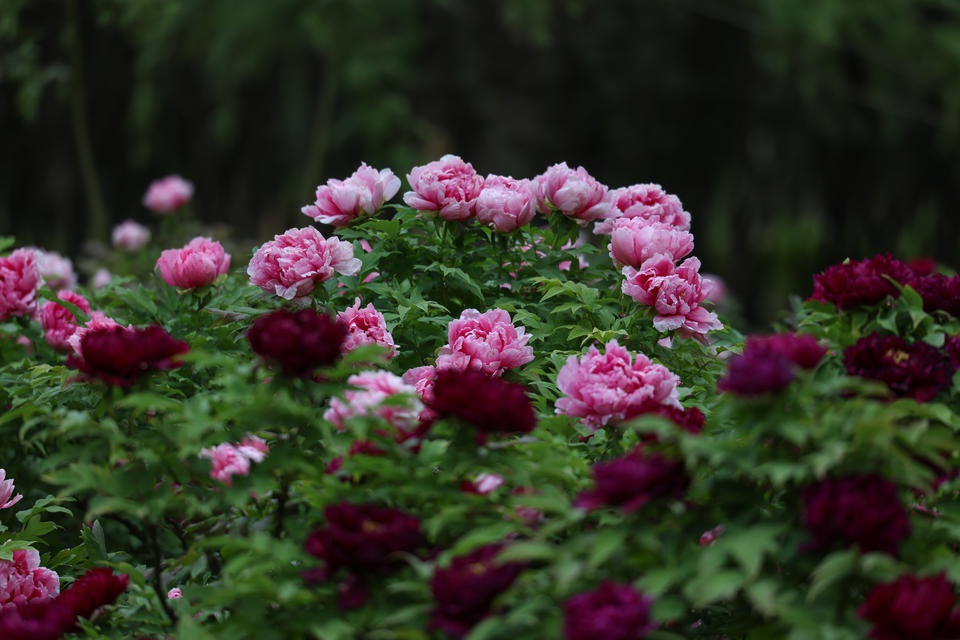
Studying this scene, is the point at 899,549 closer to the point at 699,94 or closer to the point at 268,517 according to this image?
the point at 268,517

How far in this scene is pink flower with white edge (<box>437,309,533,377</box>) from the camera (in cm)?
214

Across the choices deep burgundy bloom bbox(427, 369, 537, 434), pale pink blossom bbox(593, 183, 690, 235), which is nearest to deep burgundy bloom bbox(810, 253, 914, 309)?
pale pink blossom bbox(593, 183, 690, 235)

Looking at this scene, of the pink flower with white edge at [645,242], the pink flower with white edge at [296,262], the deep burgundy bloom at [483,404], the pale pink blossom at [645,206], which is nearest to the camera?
the deep burgundy bloom at [483,404]

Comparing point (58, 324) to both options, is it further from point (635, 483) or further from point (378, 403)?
point (635, 483)

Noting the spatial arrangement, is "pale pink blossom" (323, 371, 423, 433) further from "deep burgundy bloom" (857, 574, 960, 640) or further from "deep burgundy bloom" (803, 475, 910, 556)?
"deep burgundy bloom" (857, 574, 960, 640)

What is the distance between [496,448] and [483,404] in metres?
0.14

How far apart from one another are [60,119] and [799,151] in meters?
6.98

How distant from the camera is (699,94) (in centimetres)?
1095

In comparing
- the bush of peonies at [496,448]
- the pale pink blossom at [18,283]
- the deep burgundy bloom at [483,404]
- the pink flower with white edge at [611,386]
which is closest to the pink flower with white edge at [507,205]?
the bush of peonies at [496,448]

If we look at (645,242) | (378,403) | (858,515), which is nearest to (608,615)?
(858,515)

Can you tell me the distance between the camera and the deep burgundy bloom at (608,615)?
4.57 feet

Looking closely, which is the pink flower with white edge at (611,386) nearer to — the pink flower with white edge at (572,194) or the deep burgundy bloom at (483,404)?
the deep burgundy bloom at (483,404)

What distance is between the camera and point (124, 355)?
176 centimetres

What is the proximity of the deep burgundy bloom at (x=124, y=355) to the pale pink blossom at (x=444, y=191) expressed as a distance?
2.50 ft
